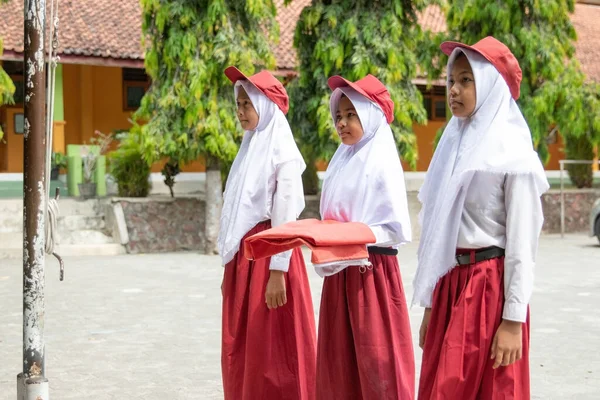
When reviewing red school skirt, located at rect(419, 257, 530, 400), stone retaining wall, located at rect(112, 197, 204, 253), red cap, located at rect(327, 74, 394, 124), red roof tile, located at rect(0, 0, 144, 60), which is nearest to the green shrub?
stone retaining wall, located at rect(112, 197, 204, 253)

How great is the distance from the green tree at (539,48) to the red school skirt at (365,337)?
43.1 ft

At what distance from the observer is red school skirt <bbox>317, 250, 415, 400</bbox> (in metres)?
4.14

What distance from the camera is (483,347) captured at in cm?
335

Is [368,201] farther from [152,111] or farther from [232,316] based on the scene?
[152,111]

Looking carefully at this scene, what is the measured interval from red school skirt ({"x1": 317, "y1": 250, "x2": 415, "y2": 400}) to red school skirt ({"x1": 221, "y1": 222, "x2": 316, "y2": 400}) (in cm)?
58

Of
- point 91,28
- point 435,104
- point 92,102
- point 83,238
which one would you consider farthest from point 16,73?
point 435,104

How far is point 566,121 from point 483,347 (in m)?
14.6

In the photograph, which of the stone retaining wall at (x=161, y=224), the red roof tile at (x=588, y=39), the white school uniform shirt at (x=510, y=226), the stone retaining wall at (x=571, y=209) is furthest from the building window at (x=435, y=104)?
the white school uniform shirt at (x=510, y=226)

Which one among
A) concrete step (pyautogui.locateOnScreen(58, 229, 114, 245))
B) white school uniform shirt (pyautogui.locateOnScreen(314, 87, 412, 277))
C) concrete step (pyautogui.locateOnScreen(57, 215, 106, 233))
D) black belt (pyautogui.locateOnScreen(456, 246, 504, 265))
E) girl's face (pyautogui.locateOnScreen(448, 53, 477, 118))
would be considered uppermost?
girl's face (pyautogui.locateOnScreen(448, 53, 477, 118))

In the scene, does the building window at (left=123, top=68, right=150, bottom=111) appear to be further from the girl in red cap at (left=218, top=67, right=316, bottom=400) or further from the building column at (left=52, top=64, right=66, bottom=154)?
the girl in red cap at (left=218, top=67, right=316, bottom=400)

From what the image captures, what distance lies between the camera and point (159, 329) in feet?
26.5

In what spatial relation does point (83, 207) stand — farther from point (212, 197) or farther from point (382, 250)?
point (382, 250)

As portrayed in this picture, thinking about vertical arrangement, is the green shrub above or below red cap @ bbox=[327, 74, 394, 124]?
below

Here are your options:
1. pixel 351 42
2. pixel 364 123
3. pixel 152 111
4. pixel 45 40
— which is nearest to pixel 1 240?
pixel 152 111
